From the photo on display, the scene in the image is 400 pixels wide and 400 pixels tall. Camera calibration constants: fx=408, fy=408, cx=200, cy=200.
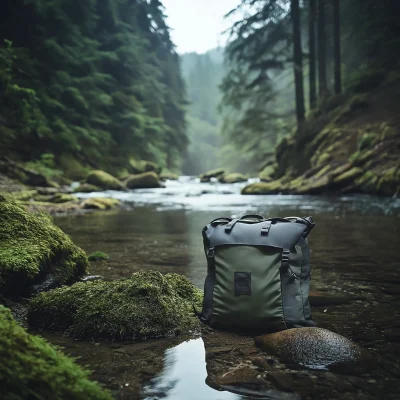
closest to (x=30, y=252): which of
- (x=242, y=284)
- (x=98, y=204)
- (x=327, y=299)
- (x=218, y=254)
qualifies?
(x=218, y=254)

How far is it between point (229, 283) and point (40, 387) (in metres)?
1.52

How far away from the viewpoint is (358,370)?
2.22 m

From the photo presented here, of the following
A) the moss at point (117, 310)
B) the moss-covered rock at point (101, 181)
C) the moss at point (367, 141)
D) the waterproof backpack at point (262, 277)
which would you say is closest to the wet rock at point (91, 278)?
the moss at point (117, 310)

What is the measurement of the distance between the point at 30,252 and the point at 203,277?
1946 mm

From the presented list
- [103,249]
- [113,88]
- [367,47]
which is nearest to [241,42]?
[367,47]

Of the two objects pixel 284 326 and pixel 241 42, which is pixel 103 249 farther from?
pixel 241 42

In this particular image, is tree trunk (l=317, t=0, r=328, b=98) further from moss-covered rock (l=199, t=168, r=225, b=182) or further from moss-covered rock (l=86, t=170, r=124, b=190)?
moss-covered rock (l=86, t=170, r=124, b=190)

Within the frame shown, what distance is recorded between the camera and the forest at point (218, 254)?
85.4 inches

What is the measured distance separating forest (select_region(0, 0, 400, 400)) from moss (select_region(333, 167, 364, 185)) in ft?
0.15

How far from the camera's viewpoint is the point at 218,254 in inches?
115

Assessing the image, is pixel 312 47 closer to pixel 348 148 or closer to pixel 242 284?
pixel 348 148

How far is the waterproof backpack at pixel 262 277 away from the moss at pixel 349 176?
12476mm

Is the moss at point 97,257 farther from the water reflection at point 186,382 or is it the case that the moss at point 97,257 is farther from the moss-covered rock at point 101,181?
the moss-covered rock at point 101,181

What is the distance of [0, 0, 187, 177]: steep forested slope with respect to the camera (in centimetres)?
1938
